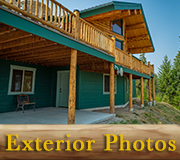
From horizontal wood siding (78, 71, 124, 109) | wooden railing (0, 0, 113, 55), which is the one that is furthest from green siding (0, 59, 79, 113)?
wooden railing (0, 0, 113, 55)

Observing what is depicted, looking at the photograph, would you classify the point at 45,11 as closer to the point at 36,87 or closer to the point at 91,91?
the point at 36,87

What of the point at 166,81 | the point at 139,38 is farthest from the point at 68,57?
the point at 166,81

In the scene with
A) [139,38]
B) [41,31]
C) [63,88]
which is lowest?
[63,88]

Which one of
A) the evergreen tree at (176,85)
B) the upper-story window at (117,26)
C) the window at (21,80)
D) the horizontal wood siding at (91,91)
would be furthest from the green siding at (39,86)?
the evergreen tree at (176,85)

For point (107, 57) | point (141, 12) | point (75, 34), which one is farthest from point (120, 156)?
point (141, 12)

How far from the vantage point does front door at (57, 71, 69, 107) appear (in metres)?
8.45

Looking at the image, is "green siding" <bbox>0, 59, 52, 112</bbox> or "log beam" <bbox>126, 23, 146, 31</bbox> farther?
"log beam" <bbox>126, 23, 146, 31</bbox>

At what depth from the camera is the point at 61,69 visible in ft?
28.3

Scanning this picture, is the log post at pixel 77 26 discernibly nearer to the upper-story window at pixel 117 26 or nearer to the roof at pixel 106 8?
the roof at pixel 106 8

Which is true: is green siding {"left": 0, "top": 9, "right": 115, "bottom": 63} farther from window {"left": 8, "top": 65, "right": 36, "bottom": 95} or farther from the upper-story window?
the upper-story window

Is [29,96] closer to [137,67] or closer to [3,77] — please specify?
[3,77]

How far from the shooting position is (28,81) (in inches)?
291

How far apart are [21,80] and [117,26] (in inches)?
327

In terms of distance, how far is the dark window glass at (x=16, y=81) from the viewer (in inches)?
266
